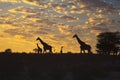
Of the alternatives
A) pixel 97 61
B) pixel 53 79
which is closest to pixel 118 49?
pixel 97 61

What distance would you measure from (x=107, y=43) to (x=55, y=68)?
36.2 metres

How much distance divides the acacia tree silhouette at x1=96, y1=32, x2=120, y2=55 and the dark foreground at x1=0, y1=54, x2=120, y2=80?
1084 inches

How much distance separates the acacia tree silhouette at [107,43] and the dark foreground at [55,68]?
27541mm

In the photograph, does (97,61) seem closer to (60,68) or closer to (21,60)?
(60,68)

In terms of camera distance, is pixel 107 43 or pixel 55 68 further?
pixel 107 43

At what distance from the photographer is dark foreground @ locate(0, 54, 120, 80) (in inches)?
1923

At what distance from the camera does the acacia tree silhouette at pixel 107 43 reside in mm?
81000

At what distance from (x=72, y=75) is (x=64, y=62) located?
240cm

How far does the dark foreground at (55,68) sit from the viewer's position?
160 ft

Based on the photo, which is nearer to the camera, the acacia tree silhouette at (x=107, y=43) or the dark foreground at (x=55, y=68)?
the dark foreground at (x=55, y=68)

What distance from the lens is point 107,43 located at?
85.4 m

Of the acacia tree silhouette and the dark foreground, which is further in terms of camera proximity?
the acacia tree silhouette

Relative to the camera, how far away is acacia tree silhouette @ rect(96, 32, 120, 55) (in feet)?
266

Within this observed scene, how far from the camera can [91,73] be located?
49594 mm
